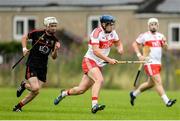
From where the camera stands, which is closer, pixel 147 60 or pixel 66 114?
pixel 66 114

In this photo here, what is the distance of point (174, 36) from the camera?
60094 mm

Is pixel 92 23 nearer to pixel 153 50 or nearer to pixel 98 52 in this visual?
pixel 153 50

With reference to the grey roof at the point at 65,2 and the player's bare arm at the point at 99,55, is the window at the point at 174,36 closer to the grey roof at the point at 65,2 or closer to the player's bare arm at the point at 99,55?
the grey roof at the point at 65,2

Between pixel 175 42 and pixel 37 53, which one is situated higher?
pixel 37 53

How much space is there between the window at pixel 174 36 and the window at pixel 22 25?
9.10 metres

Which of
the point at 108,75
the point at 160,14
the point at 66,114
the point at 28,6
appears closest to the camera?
the point at 66,114

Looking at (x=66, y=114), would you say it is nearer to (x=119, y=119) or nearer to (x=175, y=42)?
(x=119, y=119)

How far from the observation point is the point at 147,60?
2480cm

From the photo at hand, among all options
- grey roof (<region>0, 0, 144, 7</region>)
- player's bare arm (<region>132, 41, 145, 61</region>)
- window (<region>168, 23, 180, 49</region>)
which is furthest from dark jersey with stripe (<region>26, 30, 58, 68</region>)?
grey roof (<region>0, 0, 144, 7</region>)

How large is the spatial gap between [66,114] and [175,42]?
38.9 metres

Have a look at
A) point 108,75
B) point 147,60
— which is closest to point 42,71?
point 147,60

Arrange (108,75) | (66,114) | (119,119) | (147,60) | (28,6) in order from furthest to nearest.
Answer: (28,6), (108,75), (147,60), (66,114), (119,119)

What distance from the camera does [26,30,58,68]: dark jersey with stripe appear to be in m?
22.6

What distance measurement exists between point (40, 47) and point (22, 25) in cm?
4208
